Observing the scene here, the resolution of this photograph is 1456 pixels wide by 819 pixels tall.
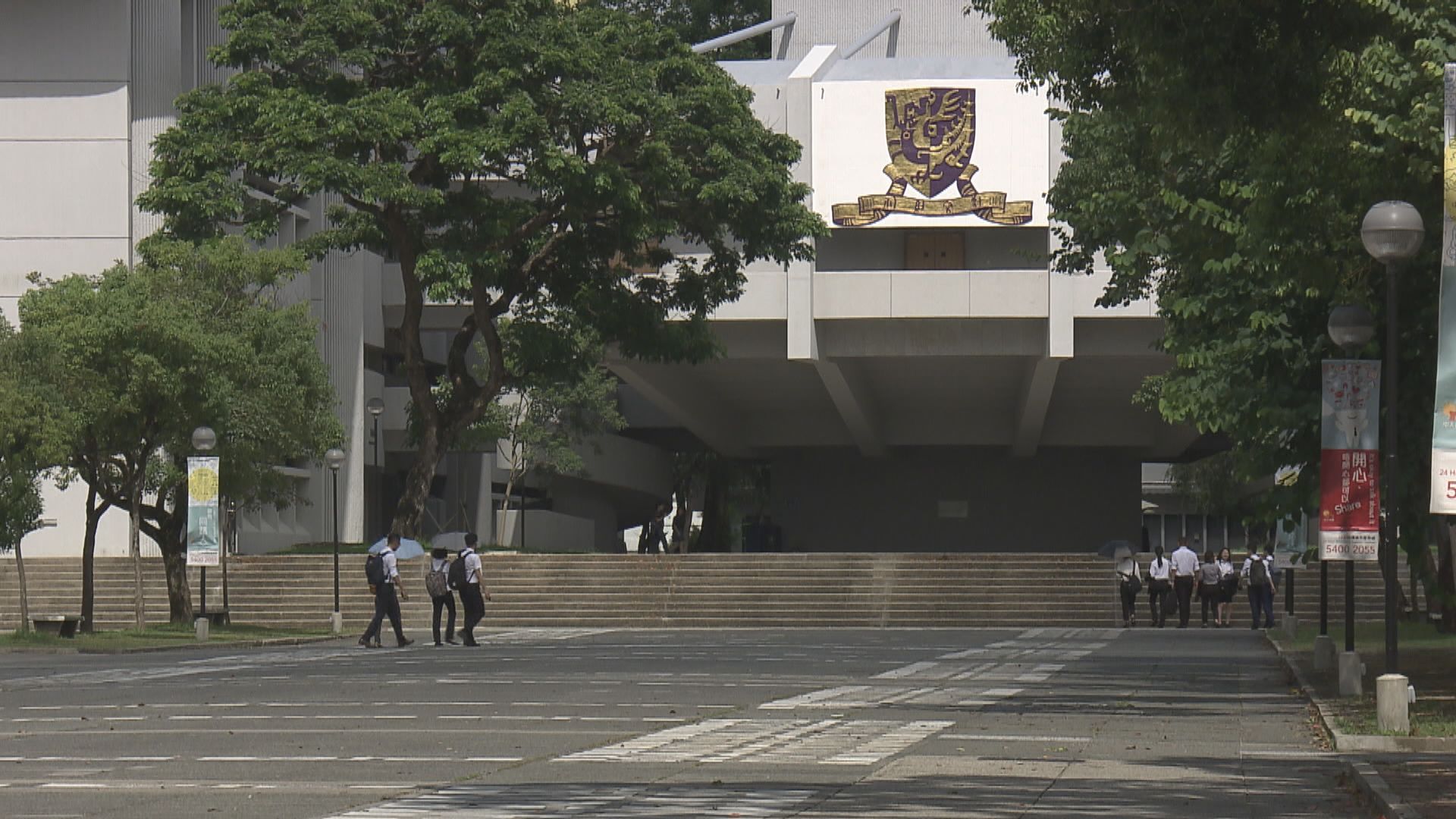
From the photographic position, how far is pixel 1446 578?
2798 centimetres

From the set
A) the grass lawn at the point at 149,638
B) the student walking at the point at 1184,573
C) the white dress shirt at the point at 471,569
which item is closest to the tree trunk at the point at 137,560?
the grass lawn at the point at 149,638

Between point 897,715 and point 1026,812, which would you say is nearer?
point 1026,812

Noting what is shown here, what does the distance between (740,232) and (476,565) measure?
9646 mm

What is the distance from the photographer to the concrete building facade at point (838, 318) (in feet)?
148

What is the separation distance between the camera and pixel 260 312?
116ft

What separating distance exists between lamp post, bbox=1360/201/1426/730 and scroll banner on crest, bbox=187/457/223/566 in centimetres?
2146

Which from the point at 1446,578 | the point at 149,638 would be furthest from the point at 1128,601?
the point at 149,638

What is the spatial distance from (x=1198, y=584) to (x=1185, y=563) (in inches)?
24.6

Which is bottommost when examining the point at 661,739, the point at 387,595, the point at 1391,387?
the point at 387,595

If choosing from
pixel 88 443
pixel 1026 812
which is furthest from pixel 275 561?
pixel 1026 812

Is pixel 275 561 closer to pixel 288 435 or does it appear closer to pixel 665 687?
pixel 288 435

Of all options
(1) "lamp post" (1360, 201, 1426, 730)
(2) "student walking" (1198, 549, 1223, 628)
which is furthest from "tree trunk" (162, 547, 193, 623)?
(1) "lamp post" (1360, 201, 1426, 730)

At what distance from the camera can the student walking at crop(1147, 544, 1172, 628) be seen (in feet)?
125

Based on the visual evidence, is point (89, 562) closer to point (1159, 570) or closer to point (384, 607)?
point (384, 607)
